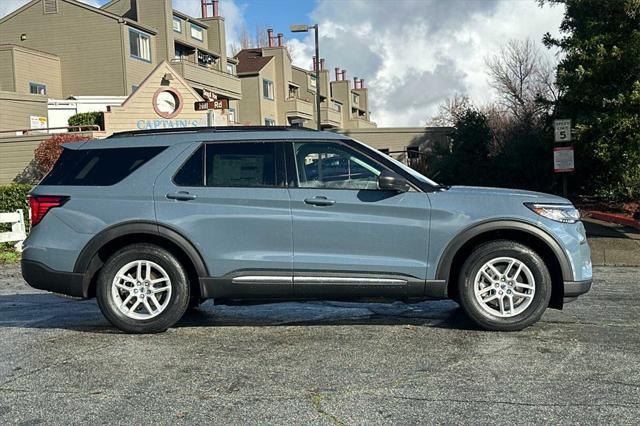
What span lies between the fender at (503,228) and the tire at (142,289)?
7.64ft

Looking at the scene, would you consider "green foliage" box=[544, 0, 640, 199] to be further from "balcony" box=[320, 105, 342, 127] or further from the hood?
"balcony" box=[320, 105, 342, 127]

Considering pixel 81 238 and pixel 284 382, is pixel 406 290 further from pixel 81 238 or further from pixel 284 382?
pixel 81 238

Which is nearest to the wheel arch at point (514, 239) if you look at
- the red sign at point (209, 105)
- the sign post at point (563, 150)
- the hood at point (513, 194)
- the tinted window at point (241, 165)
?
the hood at point (513, 194)

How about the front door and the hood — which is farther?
the hood

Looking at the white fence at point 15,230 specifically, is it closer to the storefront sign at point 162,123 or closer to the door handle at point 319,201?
the storefront sign at point 162,123

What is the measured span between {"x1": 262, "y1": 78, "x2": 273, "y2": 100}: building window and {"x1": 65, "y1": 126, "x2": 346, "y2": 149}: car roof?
41.2m

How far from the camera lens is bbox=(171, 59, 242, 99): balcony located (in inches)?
1329

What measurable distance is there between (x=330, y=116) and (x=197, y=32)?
18.8m

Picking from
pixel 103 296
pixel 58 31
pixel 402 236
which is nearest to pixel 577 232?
pixel 402 236

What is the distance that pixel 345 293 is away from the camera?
5785 millimetres

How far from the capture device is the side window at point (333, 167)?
5.88 metres

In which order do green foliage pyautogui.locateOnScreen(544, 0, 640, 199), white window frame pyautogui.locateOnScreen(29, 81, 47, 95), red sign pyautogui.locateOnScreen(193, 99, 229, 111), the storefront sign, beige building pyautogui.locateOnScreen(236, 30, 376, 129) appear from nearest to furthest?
green foliage pyautogui.locateOnScreen(544, 0, 640, 199), red sign pyautogui.locateOnScreen(193, 99, 229, 111), the storefront sign, white window frame pyautogui.locateOnScreen(29, 81, 47, 95), beige building pyautogui.locateOnScreen(236, 30, 376, 129)

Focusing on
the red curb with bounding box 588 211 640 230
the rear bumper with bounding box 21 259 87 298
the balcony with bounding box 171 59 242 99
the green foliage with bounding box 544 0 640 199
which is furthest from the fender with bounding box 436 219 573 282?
the balcony with bounding box 171 59 242 99

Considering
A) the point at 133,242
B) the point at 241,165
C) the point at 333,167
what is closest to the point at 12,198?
the point at 133,242
